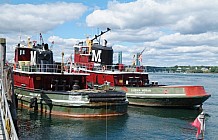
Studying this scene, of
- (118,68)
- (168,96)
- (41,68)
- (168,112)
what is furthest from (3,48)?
(118,68)

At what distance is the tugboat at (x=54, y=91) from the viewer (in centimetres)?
2122

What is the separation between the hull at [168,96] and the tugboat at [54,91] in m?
3.57

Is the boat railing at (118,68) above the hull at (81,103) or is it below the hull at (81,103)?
above

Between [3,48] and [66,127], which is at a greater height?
[3,48]

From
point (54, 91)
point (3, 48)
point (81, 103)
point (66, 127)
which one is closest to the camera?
point (3, 48)

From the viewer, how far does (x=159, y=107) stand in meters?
27.5

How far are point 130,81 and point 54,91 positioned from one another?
33.5 ft

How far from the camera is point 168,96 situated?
26656mm

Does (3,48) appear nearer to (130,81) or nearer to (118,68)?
(130,81)

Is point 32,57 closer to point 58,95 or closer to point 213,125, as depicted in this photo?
point 58,95

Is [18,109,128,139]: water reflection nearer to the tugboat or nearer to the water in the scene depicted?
the water

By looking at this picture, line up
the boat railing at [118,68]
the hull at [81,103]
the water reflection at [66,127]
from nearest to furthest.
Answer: the water reflection at [66,127], the hull at [81,103], the boat railing at [118,68]

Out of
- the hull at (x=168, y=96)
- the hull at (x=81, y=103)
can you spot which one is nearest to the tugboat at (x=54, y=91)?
the hull at (x=81, y=103)

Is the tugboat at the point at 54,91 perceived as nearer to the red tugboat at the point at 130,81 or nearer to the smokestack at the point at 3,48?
the red tugboat at the point at 130,81
